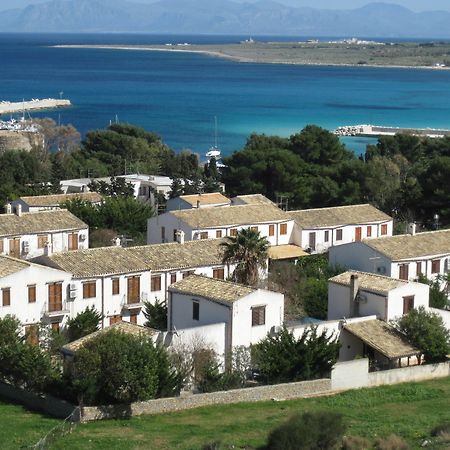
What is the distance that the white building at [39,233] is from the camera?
38.0 metres

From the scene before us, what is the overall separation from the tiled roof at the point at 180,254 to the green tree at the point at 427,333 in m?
8.09

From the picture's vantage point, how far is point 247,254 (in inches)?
1231

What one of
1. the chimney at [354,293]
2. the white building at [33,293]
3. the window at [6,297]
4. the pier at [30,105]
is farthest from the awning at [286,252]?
the pier at [30,105]

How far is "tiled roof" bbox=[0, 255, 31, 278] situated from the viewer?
3030 cm

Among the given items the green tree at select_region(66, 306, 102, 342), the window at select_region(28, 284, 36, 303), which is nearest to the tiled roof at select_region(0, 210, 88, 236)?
the window at select_region(28, 284, 36, 303)

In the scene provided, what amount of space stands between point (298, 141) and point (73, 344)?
112 feet

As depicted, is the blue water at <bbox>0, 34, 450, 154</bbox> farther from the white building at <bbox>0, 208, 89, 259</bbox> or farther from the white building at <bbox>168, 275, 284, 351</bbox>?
the white building at <bbox>168, 275, 284, 351</bbox>

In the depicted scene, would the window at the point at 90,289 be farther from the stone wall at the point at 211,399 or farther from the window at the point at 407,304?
the window at the point at 407,304

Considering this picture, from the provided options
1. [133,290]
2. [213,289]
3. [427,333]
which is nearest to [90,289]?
[133,290]

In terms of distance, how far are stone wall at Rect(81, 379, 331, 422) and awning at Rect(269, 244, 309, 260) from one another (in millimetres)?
14035

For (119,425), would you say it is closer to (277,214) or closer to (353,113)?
(277,214)

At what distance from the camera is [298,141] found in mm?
58000

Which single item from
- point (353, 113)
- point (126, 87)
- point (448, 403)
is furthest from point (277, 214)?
point (126, 87)

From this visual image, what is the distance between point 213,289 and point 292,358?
311 centimetres
